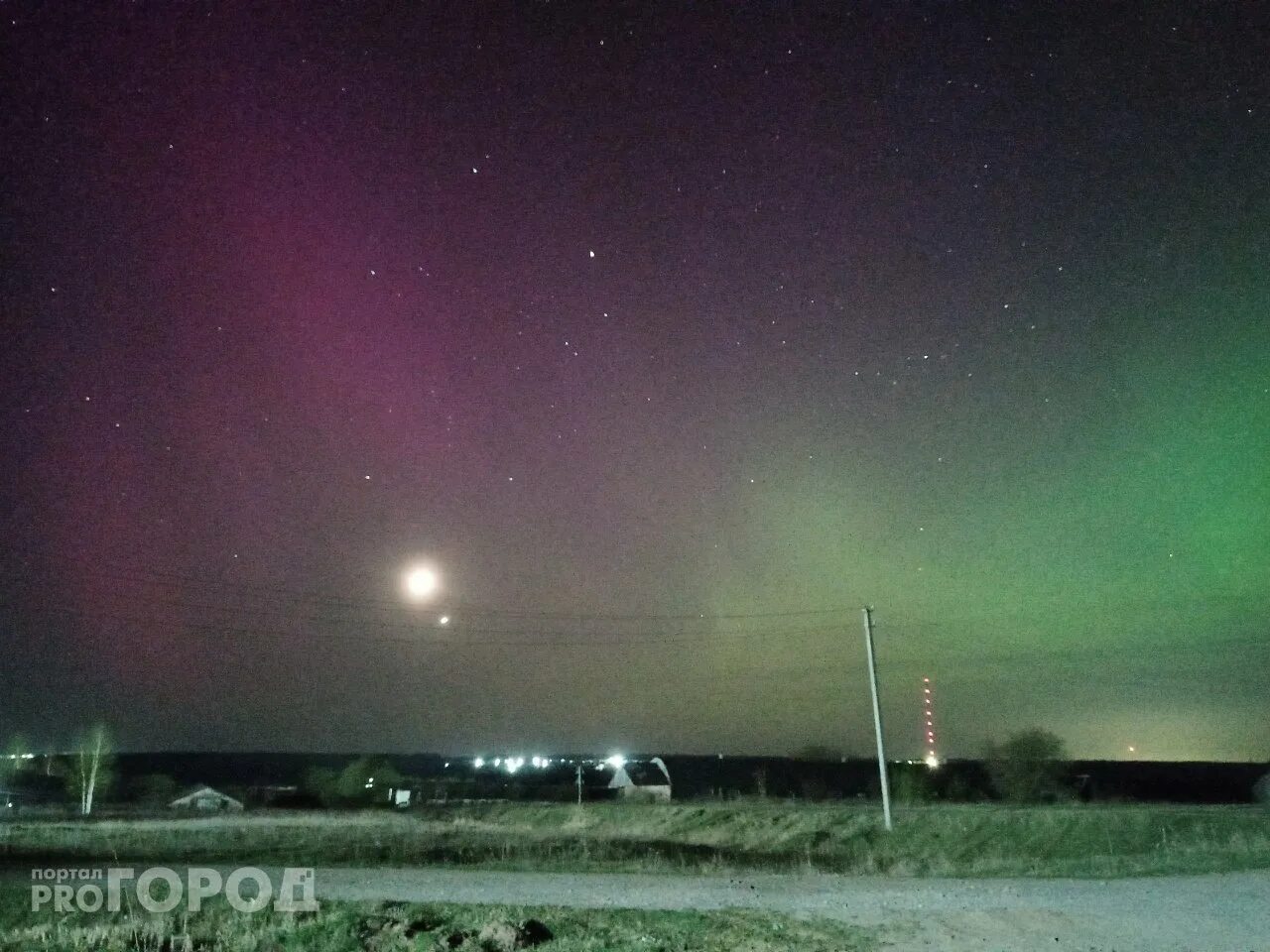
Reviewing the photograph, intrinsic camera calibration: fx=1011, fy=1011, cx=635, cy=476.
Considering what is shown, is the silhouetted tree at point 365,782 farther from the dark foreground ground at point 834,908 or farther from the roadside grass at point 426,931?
the roadside grass at point 426,931

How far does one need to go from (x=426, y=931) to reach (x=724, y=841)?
1133 inches

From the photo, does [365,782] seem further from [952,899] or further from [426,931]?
[426,931]

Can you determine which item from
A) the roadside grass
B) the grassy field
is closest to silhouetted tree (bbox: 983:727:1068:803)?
the grassy field

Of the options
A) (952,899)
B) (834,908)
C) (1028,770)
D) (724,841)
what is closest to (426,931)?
(834,908)

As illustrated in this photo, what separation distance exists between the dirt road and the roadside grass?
5.27 ft

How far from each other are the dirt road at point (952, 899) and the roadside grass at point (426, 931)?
1.61 metres

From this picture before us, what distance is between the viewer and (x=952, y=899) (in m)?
21.2

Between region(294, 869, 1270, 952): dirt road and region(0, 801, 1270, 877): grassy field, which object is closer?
region(294, 869, 1270, 952): dirt road

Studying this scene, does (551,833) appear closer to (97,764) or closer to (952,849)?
(952,849)

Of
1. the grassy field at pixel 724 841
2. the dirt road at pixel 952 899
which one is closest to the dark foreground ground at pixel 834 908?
the dirt road at pixel 952 899

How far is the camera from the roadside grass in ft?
52.6

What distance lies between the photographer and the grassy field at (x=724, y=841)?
29.9 meters

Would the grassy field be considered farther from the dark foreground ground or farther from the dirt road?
the dark foreground ground

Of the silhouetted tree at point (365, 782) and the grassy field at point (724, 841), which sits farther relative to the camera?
the silhouetted tree at point (365, 782)
